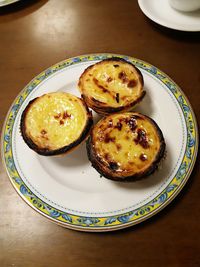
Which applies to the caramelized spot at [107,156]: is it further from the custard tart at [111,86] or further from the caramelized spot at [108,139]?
the custard tart at [111,86]

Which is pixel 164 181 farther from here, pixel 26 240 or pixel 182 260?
pixel 26 240

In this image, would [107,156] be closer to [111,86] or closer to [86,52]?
[111,86]

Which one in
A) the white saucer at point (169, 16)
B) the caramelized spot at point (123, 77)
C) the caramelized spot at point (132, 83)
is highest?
the white saucer at point (169, 16)

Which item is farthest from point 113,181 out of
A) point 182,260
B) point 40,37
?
point 40,37

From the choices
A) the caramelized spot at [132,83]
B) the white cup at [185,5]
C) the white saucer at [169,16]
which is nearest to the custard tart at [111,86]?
the caramelized spot at [132,83]

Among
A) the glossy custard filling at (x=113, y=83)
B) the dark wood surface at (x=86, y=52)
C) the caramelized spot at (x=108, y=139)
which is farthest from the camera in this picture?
the glossy custard filling at (x=113, y=83)

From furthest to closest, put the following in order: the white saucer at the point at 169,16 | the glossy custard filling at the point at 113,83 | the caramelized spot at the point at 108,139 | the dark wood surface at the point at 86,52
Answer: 1. the white saucer at the point at 169,16
2. the glossy custard filling at the point at 113,83
3. the caramelized spot at the point at 108,139
4. the dark wood surface at the point at 86,52
